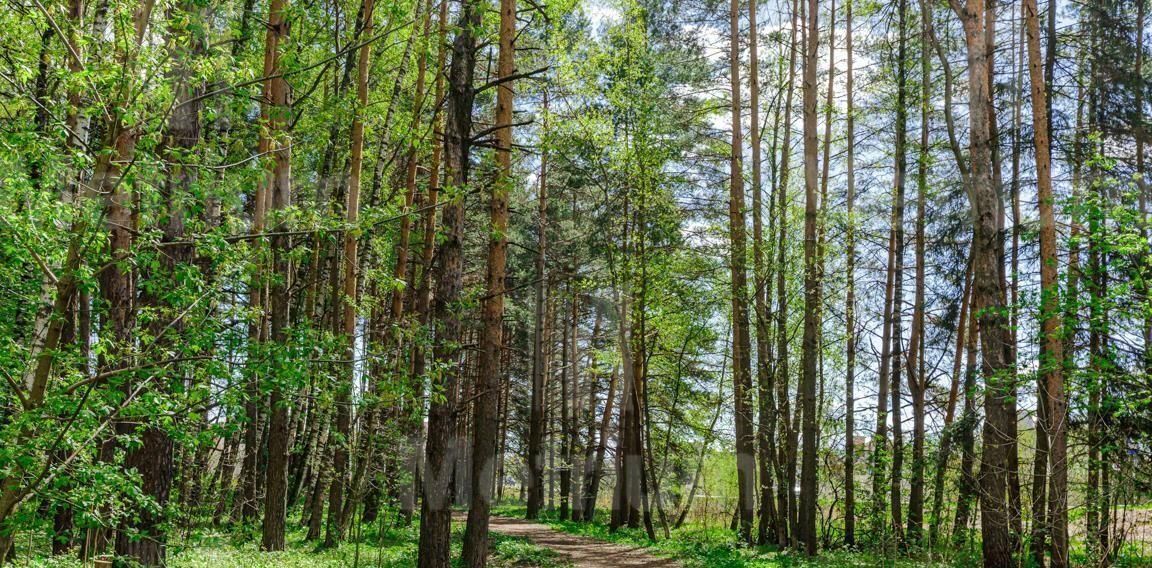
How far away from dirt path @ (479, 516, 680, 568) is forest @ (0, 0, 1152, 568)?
228mm

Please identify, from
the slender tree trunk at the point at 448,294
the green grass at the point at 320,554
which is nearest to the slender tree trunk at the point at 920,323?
the green grass at the point at 320,554

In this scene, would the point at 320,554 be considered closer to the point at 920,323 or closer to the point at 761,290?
the point at 761,290

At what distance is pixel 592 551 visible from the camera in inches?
550

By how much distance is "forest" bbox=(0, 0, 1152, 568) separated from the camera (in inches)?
177

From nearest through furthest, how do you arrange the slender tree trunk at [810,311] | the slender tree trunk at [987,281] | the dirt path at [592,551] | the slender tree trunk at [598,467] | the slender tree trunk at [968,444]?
the slender tree trunk at [987,281] → the slender tree trunk at [968,444] → the slender tree trunk at [810,311] → the dirt path at [592,551] → the slender tree trunk at [598,467]

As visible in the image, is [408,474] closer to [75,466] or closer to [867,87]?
[75,466]

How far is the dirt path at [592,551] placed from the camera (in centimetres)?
1216

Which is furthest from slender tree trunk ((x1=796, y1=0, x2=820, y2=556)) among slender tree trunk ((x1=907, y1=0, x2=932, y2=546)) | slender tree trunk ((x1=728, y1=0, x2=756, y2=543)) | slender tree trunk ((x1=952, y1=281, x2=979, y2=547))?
slender tree trunk ((x1=952, y1=281, x2=979, y2=547))

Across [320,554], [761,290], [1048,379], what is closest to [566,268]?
[761,290]

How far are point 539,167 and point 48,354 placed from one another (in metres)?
17.5

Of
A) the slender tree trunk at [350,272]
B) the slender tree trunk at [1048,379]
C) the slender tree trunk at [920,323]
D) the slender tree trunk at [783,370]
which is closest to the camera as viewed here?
the slender tree trunk at [1048,379]

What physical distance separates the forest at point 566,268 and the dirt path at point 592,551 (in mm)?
228

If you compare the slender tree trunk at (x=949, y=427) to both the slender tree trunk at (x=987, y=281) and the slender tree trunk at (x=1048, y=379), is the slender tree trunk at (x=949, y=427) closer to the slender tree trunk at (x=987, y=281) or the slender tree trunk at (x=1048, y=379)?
the slender tree trunk at (x=1048, y=379)

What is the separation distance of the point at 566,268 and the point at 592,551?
28.6 ft
